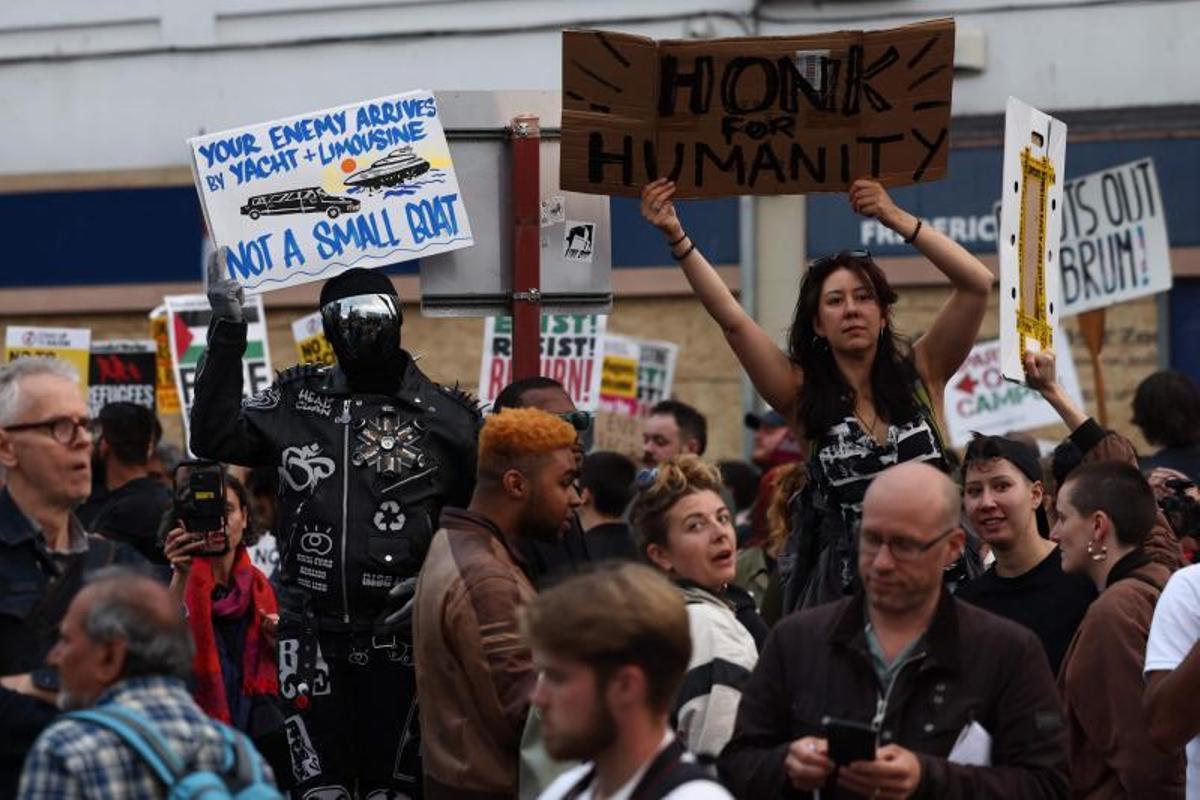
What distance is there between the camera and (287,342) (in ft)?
62.2

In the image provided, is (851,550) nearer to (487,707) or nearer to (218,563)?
(487,707)

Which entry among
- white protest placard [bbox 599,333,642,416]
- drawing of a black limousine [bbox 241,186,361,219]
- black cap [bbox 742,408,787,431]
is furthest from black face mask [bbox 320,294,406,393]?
white protest placard [bbox 599,333,642,416]

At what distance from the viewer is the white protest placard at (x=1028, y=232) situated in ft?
25.6

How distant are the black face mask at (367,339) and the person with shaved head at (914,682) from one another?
2434 millimetres

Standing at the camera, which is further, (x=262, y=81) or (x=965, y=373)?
(x=262, y=81)

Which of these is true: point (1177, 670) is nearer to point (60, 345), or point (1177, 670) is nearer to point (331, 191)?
point (331, 191)

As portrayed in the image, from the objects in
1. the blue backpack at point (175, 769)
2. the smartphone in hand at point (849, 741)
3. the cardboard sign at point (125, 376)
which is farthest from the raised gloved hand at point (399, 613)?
the cardboard sign at point (125, 376)

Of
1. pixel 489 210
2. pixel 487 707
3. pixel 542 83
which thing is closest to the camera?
pixel 487 707

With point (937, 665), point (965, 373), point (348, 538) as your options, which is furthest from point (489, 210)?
point (965, 373)

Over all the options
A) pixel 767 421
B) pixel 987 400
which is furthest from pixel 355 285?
pixel 987 400

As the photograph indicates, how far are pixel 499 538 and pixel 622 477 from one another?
3110 mm

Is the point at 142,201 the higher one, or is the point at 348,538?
the point at 142,201

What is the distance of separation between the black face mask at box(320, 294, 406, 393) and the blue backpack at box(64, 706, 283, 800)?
2971 millimetres

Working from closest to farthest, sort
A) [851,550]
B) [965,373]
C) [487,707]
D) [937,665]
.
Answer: [937,665]
[487,707]
[851,550]
[965,373]
